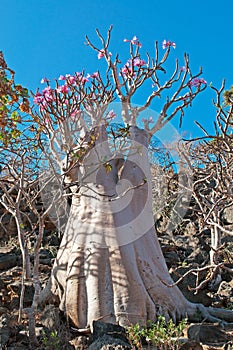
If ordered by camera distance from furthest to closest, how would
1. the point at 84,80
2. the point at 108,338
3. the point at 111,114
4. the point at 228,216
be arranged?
the point at 228,216 < the point at 111,114 < the point at 84,80 < the point at 108,338

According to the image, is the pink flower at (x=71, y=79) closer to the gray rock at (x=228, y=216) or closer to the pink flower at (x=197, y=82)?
the pink flower at (x=197, y=82)

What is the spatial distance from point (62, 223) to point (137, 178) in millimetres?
3813

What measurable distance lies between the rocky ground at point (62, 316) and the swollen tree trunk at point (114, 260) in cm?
30

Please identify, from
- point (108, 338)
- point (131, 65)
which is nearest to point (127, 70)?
point (131, 65)

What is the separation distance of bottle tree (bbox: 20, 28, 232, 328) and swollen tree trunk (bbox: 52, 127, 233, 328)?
0.5 inches

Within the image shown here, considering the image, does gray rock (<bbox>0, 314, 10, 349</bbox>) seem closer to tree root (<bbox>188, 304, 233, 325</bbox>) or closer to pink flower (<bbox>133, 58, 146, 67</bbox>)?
tree root (<bbox>188, 304, 233, 325</bbox>)

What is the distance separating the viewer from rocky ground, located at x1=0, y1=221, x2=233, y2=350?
3.55m

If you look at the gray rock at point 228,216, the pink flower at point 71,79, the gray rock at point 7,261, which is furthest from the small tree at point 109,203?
the gray rock at point 228,216

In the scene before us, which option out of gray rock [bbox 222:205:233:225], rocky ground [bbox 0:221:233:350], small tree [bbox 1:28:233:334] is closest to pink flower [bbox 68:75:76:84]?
small tree [bbox 1:28:233:334]

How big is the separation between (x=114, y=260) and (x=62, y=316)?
35.6 inches

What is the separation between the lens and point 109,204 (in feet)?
17.2

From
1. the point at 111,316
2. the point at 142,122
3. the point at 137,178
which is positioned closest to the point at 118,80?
the point at 142,122

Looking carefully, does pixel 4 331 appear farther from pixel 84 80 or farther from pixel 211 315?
pixel 84 80

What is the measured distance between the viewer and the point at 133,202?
5500 mm
